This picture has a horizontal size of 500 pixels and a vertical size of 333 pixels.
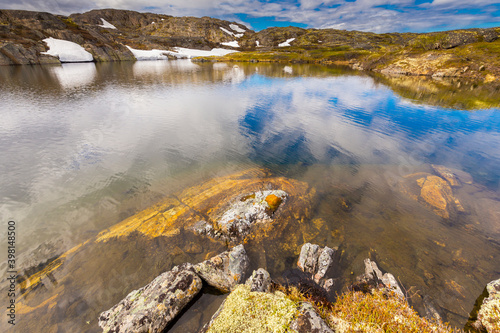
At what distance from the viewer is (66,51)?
126 meters

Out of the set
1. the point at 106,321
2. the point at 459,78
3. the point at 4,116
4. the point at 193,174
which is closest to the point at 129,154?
the point at 193,174

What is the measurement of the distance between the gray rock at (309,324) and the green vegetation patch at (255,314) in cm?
17

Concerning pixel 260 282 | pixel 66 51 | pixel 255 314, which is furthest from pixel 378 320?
pixel 66 51

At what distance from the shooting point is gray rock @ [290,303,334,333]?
558cm

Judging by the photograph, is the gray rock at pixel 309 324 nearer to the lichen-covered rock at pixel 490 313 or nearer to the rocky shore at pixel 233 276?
the rocky shore at pixel 233 276

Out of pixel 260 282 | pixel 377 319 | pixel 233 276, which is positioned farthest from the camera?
pixel 233 276

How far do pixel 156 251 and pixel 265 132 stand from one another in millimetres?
21912

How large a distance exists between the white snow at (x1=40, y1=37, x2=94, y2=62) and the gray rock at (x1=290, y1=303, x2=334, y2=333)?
18257 cm

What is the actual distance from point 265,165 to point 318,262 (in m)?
11.9

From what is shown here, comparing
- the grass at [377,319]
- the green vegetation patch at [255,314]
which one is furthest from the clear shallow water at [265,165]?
the grass at [377,319]

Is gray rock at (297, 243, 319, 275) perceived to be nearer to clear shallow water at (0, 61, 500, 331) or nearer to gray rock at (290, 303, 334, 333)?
clear shallow water at (0, 61, 500, 331)

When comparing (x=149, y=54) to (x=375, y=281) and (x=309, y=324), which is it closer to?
(x=375, y=281)

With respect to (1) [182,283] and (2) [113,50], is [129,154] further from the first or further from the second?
(2) [113,50]

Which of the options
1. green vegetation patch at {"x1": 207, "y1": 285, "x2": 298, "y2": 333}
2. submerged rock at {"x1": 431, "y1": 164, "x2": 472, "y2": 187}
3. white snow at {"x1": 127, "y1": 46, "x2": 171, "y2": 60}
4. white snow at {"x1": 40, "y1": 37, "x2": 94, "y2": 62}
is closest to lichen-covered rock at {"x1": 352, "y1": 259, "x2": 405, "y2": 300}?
green vegetation patch at {"x1": 207, "y1": 285, "x2": 298, "y2": 333}
